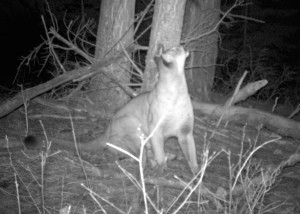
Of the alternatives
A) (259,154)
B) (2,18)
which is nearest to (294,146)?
(259,154)

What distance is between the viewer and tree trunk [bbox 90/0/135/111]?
760cm

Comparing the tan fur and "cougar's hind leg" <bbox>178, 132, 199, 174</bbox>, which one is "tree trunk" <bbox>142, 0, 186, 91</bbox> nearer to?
the tan fur

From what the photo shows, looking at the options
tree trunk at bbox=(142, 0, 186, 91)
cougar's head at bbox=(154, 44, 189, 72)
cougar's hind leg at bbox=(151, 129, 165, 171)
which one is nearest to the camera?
cougar's head at bbox=(154, 44, 189, 72)

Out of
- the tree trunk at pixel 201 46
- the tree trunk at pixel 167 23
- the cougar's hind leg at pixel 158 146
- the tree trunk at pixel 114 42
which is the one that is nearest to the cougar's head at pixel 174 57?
the cougar's hind leg at pixel 158 146

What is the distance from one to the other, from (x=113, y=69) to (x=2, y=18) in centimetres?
1139

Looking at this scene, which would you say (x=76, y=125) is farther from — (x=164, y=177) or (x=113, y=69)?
(x=164, y=177)

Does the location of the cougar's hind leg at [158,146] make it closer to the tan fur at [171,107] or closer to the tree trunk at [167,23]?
the tan fur at [171,107]

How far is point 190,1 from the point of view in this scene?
28.3 ft

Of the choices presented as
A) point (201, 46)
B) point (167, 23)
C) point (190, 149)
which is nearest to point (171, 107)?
point (190, 149)

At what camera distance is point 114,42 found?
7.69 m

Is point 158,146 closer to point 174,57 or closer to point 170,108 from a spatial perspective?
point 170,108

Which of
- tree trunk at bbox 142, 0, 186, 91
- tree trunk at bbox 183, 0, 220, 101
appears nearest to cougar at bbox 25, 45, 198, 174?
tree trunk at bbox 142, 0, 186, 91

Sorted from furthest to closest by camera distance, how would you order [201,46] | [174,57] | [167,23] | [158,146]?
[201,46]
[167,23]
[158,146]
[174,57]

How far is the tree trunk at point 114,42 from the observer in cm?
760
